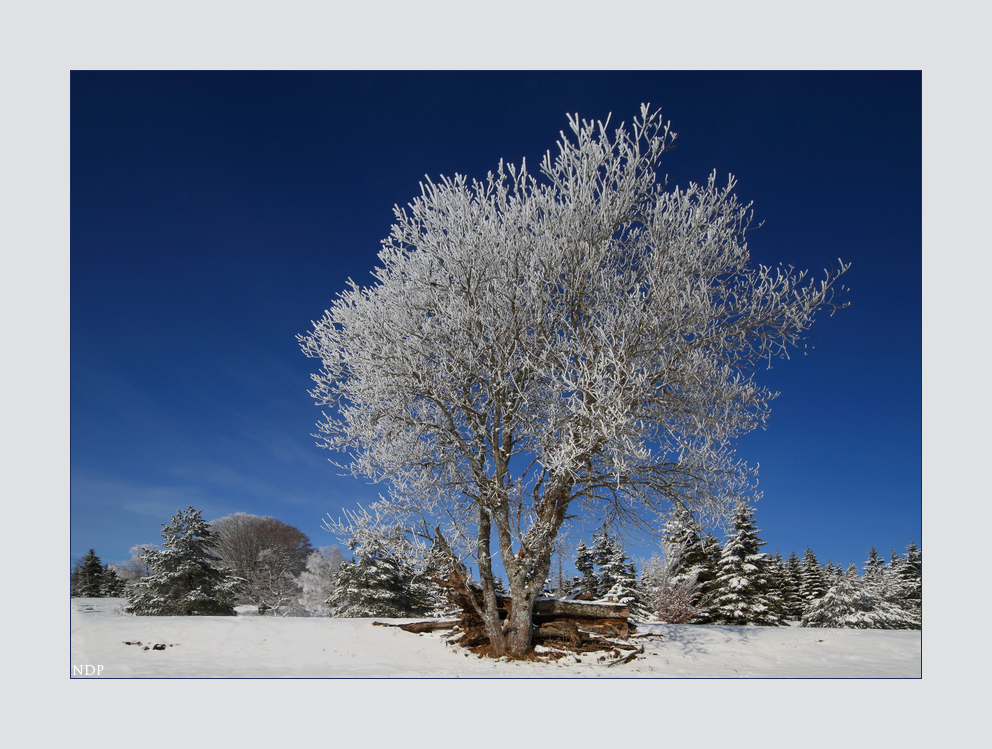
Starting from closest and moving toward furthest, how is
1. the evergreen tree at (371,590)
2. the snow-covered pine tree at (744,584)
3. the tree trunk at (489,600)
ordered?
the tree trunk at (489,600)
the evergreen tree at (371,590)
the snow-covered pine tree at (744,584)

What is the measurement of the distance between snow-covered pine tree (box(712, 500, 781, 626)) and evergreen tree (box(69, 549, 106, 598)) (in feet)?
56.4

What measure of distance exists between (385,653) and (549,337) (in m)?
4.96

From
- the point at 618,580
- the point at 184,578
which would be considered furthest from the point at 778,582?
the point at 184,578

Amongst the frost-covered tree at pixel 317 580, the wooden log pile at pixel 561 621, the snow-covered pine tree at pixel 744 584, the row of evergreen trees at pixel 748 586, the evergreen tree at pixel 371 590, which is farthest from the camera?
the frost-covered tree at pixel 317 580

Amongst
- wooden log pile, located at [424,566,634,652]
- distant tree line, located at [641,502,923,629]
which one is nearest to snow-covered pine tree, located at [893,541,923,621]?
distant tree line, located at [641,502,923,629]

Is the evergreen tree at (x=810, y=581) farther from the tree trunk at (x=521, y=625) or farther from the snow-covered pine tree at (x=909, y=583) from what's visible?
the tree trunk at (x=521, y=625)

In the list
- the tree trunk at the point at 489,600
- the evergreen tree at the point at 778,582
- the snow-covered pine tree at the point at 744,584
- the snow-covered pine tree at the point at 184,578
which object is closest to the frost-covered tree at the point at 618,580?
the snow-covered pine tree at the point at 744,584

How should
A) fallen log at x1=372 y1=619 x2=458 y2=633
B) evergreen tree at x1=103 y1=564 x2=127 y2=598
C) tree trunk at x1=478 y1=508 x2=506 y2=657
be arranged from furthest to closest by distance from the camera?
evergreen tree at x1=103 y1=564 x2=127 y2=598 < fallen log at x1=372 y1=619 x2=458 y2=633 < tree trunk at x1=478 y1=508 x2=506 y2=657

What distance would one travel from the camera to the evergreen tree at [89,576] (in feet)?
35.6

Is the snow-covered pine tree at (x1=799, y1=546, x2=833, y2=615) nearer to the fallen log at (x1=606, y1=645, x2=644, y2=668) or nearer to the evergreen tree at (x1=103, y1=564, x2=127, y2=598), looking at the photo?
the fallen log at (x1=606, y1=645, x2=644, y2=668)

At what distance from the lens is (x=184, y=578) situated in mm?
15453

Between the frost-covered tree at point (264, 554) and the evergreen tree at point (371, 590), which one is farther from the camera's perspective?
the frost-covered tree at point (264, 554)

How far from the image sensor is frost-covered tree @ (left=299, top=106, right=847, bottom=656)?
6.74 metres

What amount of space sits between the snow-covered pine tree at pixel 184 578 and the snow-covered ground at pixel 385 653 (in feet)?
20.0
